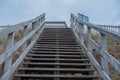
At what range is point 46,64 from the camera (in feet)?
22.2

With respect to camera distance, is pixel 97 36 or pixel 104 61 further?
pixel 97 36

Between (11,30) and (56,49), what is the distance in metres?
4.00

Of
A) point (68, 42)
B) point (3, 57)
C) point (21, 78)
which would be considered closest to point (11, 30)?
point (3, 57)

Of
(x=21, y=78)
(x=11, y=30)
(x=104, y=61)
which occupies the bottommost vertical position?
(x=21, y=78)

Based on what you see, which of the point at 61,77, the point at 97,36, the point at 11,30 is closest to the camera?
the point at 11,30

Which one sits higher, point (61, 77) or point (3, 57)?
point (3, 57)

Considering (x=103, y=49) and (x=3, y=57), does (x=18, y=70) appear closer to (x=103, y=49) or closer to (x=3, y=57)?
(x=3, y=57)

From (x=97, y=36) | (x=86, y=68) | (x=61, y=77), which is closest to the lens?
(x=61, y=77)

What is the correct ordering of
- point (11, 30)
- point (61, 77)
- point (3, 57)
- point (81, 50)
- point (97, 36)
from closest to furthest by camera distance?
point (3, 57), point (11, 30), point (61, 77), point (81, 50), point (97, 36)

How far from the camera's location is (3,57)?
432cm

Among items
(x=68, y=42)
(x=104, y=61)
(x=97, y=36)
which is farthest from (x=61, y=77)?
(x=97, y=36)

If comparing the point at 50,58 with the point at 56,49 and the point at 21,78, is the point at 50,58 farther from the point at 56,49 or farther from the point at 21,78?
the point at 21,78

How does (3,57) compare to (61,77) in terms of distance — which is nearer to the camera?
(3,57)

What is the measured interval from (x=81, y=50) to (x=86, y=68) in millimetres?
1782
